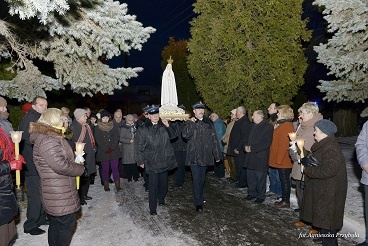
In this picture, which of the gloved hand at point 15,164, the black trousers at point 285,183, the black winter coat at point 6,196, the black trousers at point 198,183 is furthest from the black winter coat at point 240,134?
the black winter coat at point 6,196

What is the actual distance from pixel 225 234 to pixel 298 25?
10.3 m

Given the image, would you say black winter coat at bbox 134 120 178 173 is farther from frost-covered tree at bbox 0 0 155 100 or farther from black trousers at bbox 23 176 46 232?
black trousers at bbox 23 176 46 232

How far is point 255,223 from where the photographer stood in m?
6.79

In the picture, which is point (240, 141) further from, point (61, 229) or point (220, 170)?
point (61, 229)

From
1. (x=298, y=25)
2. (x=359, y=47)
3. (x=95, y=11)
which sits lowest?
(x=359, y=47)

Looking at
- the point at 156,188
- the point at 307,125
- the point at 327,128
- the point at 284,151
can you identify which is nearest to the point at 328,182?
the point at 327,128

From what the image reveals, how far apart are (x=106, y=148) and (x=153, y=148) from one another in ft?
8.46

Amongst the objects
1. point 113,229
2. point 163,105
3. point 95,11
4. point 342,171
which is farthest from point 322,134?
point 163,105

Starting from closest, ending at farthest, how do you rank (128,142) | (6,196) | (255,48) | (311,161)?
(6,196)
(311,161)
(128,142)
(255,48)

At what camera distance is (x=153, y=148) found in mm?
7547

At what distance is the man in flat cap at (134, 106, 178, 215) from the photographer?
24.6 ft

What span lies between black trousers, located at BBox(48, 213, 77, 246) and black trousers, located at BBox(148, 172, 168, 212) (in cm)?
282

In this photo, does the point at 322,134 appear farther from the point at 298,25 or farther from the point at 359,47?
the point at 298,25

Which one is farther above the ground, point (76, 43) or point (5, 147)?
point (76, 43)
